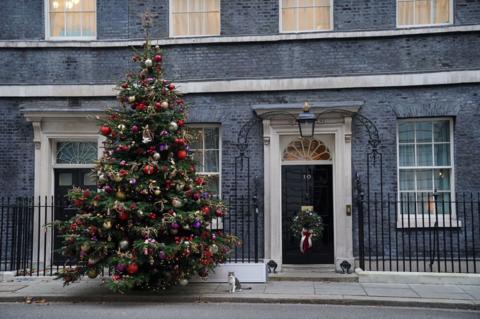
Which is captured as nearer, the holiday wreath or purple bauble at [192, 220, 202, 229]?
purple bauble at [192, 220, 202, 229]

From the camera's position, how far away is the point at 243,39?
→ 41.4 ft

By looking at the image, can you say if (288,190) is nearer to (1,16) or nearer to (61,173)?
(61,173)

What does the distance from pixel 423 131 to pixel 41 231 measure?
8874mm

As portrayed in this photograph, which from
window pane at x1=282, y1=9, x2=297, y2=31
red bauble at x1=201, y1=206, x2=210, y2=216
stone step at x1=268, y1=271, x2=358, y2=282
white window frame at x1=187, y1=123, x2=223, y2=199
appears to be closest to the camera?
red bauble at x1=201, y1=206, x2=210, y2=216

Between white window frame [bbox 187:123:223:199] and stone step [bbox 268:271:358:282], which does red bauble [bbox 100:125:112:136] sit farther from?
stone step [bbox 268:271:358:282]

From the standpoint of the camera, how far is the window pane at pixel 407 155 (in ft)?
40.6

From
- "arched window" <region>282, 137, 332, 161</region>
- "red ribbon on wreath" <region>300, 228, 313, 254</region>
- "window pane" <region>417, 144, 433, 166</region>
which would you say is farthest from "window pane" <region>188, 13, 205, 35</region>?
"window pane" <region>417, 144, 433, 166</region>

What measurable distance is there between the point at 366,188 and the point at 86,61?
7017 millimetres

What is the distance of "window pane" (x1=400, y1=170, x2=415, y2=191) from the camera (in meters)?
12.4

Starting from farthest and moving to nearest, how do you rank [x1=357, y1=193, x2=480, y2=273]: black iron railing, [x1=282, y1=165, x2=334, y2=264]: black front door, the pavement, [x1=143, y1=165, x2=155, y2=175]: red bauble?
1. [x1=282, y1=165, x2=334, y2=264]: black front door
2. [x1=357, y1=193, x2=480, y2=273]: black iron railing
3. [x1=143, y1=165, x2=155, y2=175]: red bauble
4. the pavement

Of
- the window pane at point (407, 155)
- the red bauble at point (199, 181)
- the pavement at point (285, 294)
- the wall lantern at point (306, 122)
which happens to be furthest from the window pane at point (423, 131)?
the red bauble at point (199, 181)

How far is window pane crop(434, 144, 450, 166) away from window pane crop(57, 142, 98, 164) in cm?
779

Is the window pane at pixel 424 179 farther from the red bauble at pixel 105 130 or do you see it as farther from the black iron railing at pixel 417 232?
the red bauble at pixel 105 130

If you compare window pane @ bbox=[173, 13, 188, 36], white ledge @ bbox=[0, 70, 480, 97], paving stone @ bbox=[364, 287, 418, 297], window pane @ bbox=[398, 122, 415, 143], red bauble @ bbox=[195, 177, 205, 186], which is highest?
window pane @ bbox=[173, 13, 188, 36]
